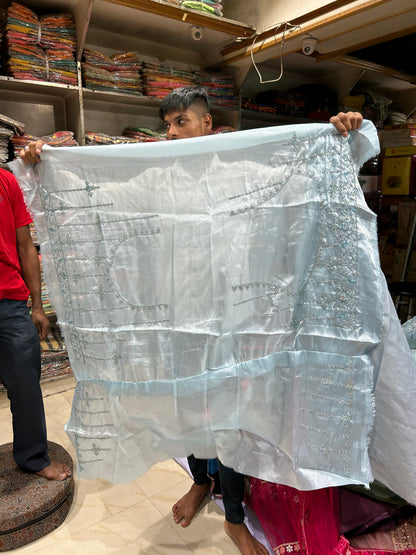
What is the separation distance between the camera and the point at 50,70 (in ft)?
8.03

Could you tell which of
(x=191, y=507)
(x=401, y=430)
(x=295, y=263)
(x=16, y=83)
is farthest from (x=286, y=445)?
(x=16, y=83)

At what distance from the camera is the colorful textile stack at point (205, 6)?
2549 mm

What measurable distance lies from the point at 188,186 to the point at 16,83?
2.00 meters

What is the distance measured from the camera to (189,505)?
154 centimetres

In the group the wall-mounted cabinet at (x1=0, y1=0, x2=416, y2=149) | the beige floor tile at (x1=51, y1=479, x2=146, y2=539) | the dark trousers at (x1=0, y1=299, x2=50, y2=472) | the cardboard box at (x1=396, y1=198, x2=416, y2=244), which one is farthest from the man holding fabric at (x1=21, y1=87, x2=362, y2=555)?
the cardboard box at (x1=396, y1=198, x2=416, y2=244)

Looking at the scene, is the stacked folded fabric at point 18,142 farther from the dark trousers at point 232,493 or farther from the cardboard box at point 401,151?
the cardboard box at point 401,151

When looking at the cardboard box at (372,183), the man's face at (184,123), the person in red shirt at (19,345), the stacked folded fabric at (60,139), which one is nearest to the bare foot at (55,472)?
the person in red shirt at (19,345)

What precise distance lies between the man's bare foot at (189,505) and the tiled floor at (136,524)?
2 cm

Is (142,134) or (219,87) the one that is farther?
(219,87)

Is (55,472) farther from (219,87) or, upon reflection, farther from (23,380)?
(219,87)

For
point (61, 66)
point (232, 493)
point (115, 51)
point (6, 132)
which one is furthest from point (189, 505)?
point (115, 51)

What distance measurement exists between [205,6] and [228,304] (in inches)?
95.5

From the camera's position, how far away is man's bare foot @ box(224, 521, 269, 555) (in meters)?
1.33

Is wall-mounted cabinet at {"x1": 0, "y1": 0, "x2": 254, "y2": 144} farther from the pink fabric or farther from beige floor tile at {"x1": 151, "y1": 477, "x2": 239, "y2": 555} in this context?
the pink fabric
